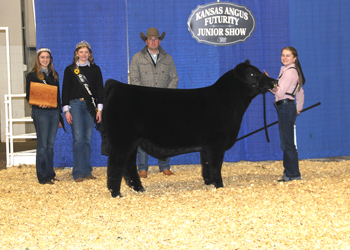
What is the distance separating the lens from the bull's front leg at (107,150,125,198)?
371 cm

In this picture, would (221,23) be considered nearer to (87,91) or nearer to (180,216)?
(87,91)

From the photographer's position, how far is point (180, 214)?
312 centimetres

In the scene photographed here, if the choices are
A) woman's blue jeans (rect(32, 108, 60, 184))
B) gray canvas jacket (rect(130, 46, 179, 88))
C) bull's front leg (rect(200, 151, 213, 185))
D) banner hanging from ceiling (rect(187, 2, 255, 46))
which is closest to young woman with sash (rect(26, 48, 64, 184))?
woman's blue jeans (rect(32, 108, 60, 184))

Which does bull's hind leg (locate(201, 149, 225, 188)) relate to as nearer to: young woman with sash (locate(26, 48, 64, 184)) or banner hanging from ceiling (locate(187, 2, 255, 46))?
young woman with sash (locate(26, 48, 64, 184))

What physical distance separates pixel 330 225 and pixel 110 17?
4552mm

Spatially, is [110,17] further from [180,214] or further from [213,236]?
[213,236]

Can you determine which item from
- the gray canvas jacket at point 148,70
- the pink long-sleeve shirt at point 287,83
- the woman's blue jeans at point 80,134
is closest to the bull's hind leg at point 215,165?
the pink long-sleeve shirt at point 287,83

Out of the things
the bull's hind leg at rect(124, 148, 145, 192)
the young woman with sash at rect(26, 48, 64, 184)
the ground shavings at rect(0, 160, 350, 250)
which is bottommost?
the ground shavings at rect(0, 160, 350, 250)

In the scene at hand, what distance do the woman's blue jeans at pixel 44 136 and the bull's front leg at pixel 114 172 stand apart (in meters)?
1.54

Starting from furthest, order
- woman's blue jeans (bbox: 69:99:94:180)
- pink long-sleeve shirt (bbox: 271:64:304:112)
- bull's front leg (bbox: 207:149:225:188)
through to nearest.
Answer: woman's blue jeans (bbox: 69:99:94:180) → pink long-sleeve shirt (bbox: 271:64:304:112) → bull's front leg (bbox: 207:149:225:188)

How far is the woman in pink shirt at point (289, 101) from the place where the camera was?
4.34 m

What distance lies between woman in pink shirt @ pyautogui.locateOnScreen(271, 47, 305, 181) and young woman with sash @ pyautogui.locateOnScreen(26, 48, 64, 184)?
2943 mm

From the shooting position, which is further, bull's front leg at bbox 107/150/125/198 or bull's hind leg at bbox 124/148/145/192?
bull's hind leg at bbox 124/148/145/192

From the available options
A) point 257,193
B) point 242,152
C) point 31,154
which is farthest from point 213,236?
point 31,154
